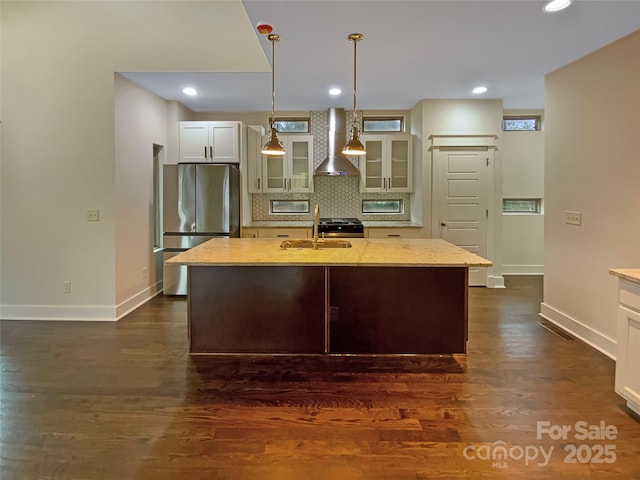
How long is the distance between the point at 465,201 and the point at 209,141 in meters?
3.51

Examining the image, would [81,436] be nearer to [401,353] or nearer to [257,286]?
[257,286]

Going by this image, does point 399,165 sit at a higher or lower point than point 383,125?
lower

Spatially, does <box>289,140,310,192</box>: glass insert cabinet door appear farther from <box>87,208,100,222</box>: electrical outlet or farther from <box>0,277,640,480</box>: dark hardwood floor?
<box>0,277,640,480</box>: dark hardwood floor

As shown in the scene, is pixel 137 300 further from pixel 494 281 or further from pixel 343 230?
pixel 494 281

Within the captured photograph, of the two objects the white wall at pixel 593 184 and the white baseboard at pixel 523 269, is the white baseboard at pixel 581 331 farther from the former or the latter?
the white baseboard at pixel 523 269

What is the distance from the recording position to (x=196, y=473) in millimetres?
1764

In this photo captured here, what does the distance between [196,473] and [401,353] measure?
1.74 m

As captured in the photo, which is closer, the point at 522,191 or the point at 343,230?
the point at 343,230

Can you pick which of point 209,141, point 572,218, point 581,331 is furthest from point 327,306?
point 209,141

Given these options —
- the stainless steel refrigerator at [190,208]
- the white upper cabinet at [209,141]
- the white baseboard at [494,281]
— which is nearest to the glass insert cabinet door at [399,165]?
the white baseboard at [494,281]

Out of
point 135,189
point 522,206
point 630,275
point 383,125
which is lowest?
point 630,275

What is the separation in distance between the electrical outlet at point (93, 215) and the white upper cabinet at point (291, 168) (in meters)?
2.38

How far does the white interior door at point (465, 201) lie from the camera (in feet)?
17.8

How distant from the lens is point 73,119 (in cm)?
Result: 395
